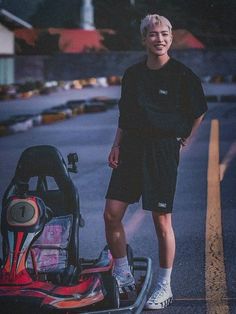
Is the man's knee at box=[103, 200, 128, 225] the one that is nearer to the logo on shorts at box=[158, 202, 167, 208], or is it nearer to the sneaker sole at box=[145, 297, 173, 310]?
the logo on shorts at box=[158, 202, 167, 208]

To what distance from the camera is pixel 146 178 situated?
430cm

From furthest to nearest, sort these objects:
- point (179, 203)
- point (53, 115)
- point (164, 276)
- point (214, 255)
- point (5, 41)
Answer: point (5, 41) < point (53, 115) < point (179, 203) < point (214, 255) < point (164, 276)

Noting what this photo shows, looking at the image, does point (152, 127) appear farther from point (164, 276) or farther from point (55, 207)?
point (164, 276)

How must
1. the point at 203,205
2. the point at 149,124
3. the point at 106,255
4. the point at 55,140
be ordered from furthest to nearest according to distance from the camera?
the point at 55,140
the point at 203,205
the point at 106,255
the point at 149,124

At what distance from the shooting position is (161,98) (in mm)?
4266

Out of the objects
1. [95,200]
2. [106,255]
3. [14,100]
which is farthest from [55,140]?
[14,100]

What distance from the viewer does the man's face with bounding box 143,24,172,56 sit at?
4254 millimetres

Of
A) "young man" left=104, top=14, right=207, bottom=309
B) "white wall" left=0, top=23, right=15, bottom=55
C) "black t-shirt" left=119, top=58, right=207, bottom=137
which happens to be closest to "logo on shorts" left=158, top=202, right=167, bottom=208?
"young man" left=104, top=14, right=207, bottom=309

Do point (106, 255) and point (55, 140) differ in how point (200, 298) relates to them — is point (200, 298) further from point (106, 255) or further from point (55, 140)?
point (55, 140)

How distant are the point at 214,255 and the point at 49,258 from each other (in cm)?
181

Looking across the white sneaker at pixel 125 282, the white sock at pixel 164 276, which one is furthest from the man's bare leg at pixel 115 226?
the white sock at pixel 164 276

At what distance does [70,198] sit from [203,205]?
3.61 m

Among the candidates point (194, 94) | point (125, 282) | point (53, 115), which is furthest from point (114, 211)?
point (53, 115)

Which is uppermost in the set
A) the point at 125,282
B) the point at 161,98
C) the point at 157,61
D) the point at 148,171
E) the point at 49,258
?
the point at 157,61
